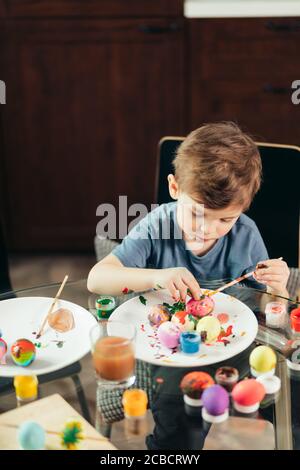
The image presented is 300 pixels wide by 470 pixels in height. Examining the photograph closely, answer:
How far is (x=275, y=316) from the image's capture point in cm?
135

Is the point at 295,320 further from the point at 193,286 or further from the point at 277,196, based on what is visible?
the point at 277,196

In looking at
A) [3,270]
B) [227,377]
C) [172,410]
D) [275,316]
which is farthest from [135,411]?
[3,270]

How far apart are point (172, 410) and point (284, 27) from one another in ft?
6.34

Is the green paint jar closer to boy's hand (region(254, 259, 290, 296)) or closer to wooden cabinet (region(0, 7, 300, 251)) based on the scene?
boy's hand (region(254, 259, 290, 296))

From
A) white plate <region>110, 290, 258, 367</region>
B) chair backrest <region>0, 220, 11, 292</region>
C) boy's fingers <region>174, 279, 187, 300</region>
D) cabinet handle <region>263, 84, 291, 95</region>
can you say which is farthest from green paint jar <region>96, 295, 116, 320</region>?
cabinet handle <region>263, 84, 291, 95</region>

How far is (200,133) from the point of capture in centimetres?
149

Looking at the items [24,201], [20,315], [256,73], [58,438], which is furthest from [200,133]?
[24,201]

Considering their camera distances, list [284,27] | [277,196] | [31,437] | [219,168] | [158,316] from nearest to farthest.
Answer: [31,437], [158,316], [219,168], [277,196], [284,27]

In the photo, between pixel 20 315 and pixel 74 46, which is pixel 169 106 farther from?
pixel 20 315

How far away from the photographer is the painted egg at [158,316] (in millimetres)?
1306

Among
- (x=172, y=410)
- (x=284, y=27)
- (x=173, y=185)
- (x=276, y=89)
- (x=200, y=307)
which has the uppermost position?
(x=284, y=27)

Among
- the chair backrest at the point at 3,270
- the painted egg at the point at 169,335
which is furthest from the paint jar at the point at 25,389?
the chair backrest at the point at 3,270

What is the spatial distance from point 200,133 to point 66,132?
4.66 ft
